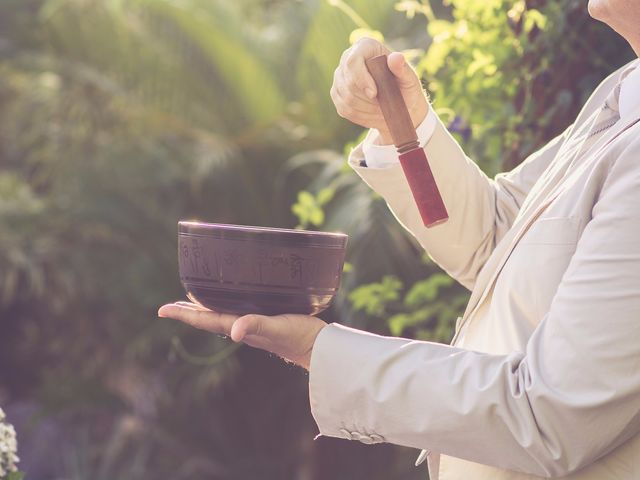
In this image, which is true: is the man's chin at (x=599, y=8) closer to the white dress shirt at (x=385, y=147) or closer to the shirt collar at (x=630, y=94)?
the shirt collar at (x=630, y=94)

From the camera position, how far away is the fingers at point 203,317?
1.40 m

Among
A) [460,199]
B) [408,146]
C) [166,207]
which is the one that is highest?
[408,146]

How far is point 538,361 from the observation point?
120 cm

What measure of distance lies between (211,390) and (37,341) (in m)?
2.40

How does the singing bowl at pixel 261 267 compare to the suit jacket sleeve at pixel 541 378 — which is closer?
the suit jacket sleeve at pixel 541 378

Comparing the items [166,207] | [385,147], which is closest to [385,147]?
[385,147]

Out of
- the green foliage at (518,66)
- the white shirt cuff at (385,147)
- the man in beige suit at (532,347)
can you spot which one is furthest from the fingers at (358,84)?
the green foliage at (518,66)

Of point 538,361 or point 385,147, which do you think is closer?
point 538,361

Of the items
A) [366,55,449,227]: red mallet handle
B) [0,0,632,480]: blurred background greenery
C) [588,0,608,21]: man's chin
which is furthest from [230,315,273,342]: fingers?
[0,0,632,480]: blurred background greenery

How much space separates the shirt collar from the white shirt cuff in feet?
1.20

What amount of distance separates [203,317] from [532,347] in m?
0.46

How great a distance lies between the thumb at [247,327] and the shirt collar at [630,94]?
56cm

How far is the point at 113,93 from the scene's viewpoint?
6055 mm

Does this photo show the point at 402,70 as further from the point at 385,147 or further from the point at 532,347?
the point at 532,347
